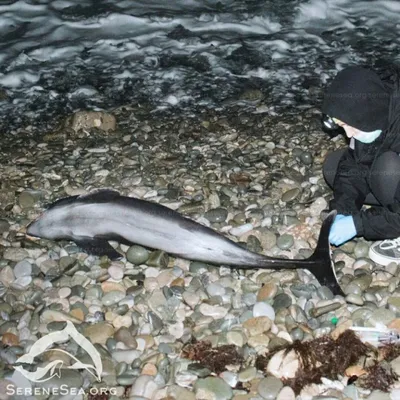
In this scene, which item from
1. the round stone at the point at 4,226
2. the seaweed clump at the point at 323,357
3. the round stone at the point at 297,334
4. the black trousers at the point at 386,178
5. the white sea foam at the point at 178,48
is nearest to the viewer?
the seaweed clump at the point at 323,357

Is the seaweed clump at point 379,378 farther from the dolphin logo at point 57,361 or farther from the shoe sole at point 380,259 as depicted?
the dolphin logo at point 57,361

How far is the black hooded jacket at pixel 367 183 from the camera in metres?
4.32

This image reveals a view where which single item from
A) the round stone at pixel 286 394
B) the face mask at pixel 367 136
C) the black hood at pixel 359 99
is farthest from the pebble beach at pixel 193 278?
the black hood at pixel 359 99

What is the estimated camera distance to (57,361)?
14.1 feet

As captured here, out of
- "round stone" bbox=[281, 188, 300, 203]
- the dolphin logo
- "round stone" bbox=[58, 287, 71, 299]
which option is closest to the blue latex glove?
"round stone" bbox=[281, 188, 300, 203]

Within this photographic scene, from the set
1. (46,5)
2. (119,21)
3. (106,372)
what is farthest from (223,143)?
(46,5)

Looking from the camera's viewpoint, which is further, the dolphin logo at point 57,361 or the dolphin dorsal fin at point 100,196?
the dolphin dorsal fin at point 100,196

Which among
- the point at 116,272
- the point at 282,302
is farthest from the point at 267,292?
the point at 116,272

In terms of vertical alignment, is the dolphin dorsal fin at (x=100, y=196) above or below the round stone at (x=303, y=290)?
above

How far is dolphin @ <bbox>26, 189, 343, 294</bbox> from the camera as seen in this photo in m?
4.77

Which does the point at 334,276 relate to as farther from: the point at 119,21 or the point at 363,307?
the point at 119,21

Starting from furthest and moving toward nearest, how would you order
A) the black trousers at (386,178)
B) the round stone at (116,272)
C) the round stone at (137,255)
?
the round stone at (137,255) → the round stone at (116,272) → the black trousers at (386,178)

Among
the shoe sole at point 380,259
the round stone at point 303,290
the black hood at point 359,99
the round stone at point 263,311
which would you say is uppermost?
the black hood at point 359,99

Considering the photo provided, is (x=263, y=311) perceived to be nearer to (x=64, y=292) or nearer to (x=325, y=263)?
(x=325, y=263)
